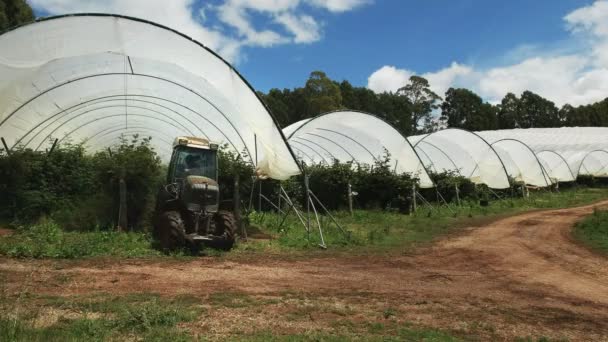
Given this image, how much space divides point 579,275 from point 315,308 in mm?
6353

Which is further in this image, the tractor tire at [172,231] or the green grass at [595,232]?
the green grass at [595,232]

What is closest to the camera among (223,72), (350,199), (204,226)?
(204,226)

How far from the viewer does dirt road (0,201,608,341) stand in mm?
6293

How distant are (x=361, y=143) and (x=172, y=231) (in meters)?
14.7

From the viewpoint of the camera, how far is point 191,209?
10.9m

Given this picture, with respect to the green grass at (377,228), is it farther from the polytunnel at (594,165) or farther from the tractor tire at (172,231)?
the polytunnel at (594,165)

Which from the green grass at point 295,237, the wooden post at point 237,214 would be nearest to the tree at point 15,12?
the green grass at point 295,237

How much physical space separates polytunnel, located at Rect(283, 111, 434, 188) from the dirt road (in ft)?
36.8

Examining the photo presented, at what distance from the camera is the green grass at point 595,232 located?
14.0 metres

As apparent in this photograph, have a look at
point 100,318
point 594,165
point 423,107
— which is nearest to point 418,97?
point 423,107

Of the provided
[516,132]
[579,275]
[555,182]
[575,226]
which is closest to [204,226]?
[579,275]

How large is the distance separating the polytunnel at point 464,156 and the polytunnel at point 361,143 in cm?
567

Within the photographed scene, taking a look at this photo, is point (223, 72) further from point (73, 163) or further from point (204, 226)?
point (73, 163)

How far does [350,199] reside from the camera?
21344mm
